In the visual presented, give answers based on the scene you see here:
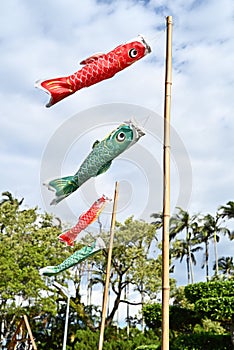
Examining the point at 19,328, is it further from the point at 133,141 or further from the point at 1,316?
the point at 133,141

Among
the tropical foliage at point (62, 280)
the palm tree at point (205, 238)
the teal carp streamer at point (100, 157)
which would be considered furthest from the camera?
the palm tree at point (205, 238)

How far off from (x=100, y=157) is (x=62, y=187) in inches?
18.4

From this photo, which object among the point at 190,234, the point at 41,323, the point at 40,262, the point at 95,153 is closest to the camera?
the point at 95,153

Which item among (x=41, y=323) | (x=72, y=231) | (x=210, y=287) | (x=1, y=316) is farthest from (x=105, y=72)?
(x=41, y=323)

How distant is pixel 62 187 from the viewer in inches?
154

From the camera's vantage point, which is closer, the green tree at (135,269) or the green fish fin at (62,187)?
the green fish fin at (62,187)

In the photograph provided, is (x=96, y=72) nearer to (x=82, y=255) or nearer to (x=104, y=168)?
(x=104, y=168)

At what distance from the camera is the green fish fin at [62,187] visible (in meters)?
3.87

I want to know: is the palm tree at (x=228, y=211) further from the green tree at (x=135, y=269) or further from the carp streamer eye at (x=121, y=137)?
the carp streamer eye at (x=121, y=137)

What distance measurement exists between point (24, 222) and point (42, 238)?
2.66ft

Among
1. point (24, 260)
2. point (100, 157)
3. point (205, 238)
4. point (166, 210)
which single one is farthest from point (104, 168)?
point (205, 238)

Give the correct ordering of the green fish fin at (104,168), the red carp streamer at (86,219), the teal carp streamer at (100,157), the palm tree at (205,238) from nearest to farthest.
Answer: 1. the teal carp streamer at (100,157)
2. the green fish fin at (104,168)
3. the red carp streamer at (86,219)
4. the palm tree at (205,238)

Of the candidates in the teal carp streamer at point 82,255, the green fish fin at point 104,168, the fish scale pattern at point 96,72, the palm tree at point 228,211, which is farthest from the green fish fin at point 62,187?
the palm tree at point 228,211

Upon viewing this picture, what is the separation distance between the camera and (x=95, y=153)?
3.66 m
